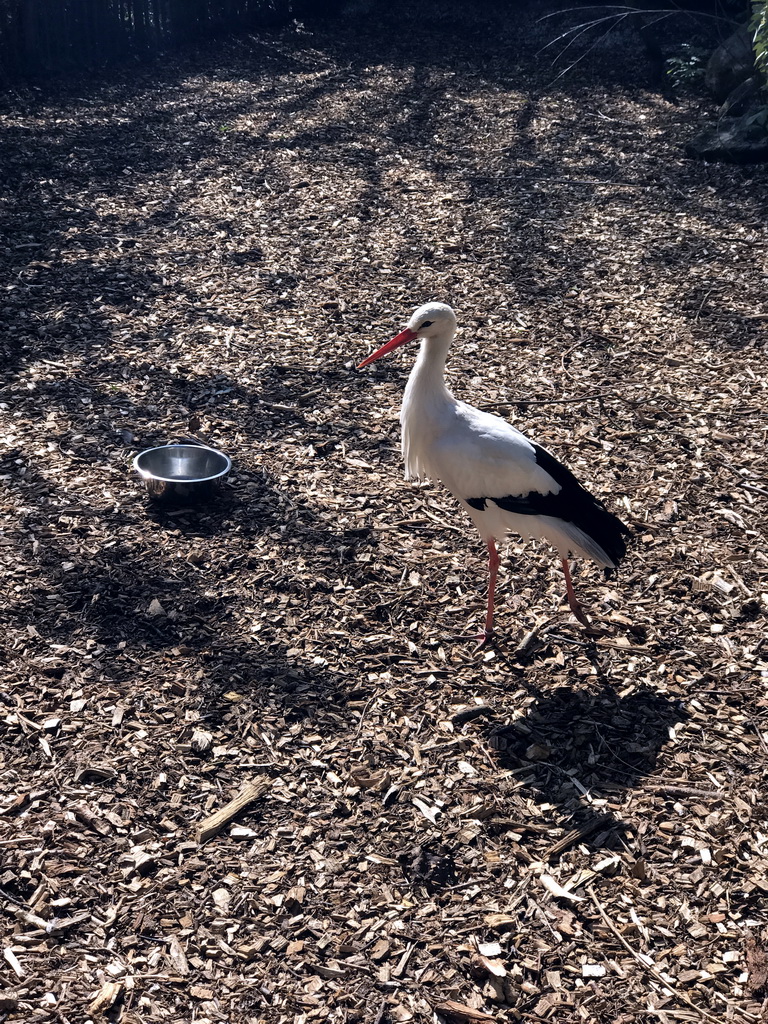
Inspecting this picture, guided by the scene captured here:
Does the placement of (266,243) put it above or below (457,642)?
above

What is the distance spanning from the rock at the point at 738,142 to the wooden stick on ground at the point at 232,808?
891 cm

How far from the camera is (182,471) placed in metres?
5.32

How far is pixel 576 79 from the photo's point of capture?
12.9 m

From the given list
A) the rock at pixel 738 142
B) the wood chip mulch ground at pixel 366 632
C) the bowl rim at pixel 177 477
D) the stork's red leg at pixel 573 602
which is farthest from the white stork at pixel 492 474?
the rock at pixel 738 142

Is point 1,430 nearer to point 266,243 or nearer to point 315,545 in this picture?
point 315,545

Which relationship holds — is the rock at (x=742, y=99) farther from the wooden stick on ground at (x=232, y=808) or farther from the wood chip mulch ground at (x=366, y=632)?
the wooden stick on ground at (x=232, y=808)

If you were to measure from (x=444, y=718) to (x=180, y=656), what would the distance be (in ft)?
3.88

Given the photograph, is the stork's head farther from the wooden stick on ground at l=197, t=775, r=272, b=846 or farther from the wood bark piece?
the wood bark piece

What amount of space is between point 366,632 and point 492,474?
3.06 feet

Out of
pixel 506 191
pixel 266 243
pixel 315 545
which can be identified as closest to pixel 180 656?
pixel 315 545

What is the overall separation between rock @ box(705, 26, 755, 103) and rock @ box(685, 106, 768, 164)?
1252mm

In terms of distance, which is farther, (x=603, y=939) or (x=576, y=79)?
(x=576, y=79)

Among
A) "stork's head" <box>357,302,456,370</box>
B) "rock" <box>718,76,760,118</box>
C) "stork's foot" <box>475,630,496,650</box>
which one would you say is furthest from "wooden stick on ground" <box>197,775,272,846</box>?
"rock" <box>718,76,760,118</box>

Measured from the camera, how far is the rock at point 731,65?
1101 centimetres
